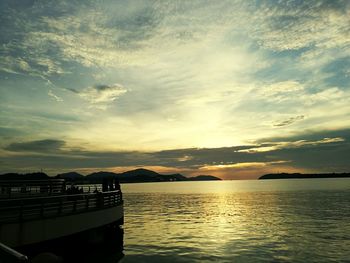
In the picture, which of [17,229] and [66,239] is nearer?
[17,229]

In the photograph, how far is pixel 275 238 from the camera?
30.7m

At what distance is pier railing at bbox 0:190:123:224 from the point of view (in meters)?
16.4

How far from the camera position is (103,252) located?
2438 cm

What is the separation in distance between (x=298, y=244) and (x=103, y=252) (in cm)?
1542

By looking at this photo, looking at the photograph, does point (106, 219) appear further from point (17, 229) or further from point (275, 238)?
point (275, 238)

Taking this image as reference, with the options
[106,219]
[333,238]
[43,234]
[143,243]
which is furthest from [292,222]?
[43,234]

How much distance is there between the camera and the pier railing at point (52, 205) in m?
16.4

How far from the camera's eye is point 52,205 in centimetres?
2389

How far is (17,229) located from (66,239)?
4.18 metres

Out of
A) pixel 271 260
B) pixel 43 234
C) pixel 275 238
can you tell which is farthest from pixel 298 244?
pixel 43 234

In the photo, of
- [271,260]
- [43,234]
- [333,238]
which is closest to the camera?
[43,234]

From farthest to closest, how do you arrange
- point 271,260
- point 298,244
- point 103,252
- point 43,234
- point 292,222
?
point 292,222
point 298,244
point 103,252
point 271,260
point 43,234

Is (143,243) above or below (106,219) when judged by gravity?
below

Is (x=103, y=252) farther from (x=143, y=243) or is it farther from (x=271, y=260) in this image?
(x=271, y=260)
